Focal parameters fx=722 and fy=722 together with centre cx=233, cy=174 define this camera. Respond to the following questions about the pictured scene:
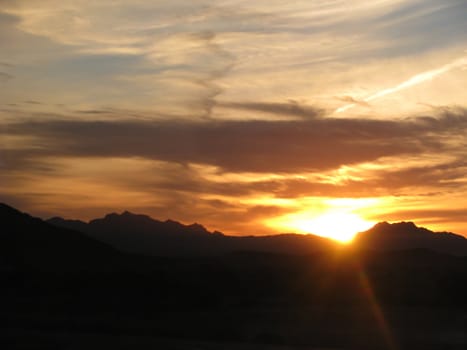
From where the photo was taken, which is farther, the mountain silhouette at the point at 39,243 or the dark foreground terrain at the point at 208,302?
the mountain silhouette at the point at 39,243

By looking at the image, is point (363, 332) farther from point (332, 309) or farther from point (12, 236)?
point (12, 236)

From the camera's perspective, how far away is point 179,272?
3265 inches

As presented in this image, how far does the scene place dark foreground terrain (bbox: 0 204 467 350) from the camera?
155ft

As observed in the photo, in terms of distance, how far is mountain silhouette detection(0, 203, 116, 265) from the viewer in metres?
87.6

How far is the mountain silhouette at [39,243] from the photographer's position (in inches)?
3450

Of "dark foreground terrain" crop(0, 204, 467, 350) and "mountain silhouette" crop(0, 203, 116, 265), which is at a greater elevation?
"mountain silhouette" crop(0, 203, 116, 265)

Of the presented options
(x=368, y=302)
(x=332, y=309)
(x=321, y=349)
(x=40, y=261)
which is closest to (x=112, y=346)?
(x=321, y=349)

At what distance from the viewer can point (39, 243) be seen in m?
94.1

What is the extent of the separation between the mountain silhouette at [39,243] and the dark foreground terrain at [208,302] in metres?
0.21

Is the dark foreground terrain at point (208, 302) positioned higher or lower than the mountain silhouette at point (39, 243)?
lower

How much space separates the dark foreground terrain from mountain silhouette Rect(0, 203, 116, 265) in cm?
21

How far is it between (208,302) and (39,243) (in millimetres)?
34993

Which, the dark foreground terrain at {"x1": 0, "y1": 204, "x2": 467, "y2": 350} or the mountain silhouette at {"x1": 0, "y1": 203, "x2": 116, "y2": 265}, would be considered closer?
the dark foreground terrain at {"x1": 0, "y1": 204, "x2": 467, "y2": 350}

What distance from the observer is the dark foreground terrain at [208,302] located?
47.2 m
